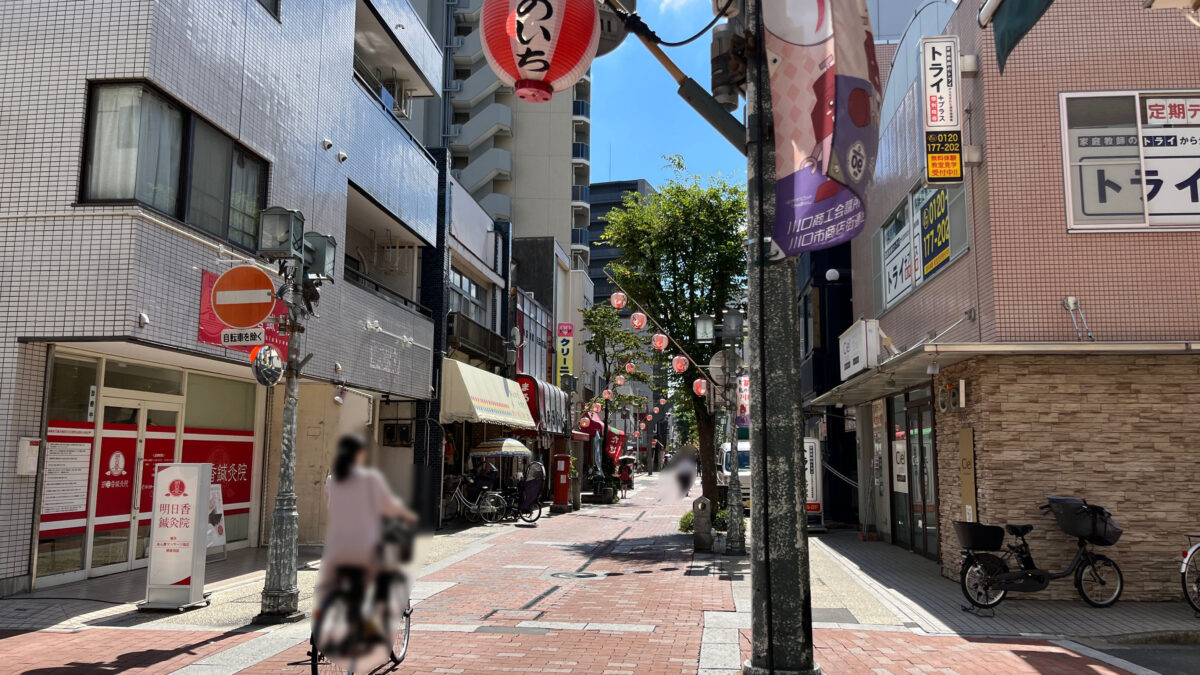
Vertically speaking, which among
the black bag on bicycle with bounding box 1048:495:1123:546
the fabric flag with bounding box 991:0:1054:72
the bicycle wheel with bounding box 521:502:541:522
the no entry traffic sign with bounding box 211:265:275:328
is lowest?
the bicycle wheel with bounding box 521:502:541:522

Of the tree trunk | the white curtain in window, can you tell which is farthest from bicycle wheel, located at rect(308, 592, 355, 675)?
the tree trunk

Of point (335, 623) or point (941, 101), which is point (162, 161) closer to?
point (941, 101)

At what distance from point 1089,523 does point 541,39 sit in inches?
385

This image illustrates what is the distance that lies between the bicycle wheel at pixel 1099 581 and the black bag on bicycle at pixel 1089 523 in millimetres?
345

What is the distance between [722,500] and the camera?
23406 millimetres

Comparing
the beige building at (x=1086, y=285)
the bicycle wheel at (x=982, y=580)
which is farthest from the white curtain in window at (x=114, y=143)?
the bicycle wheel at (x=982, y=580)

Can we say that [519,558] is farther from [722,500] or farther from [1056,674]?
[1056,674]

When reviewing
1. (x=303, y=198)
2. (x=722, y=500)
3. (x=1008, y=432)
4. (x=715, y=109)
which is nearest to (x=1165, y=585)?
(x=1008, y=432)

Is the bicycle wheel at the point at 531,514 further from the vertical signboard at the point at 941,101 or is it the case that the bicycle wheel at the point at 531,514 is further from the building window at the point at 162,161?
the vertical signboard at the point at 941,101

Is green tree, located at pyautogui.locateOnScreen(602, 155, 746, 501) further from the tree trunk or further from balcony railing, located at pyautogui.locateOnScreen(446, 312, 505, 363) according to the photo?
balcony railing, located at pyautogui.locateOnScreen(446, 312, 505, 363)

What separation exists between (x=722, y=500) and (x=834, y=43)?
775 inches

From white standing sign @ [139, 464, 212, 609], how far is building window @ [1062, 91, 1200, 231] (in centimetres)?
1228

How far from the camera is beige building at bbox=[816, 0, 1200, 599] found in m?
11.8

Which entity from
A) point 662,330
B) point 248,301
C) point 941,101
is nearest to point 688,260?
point 662,330
